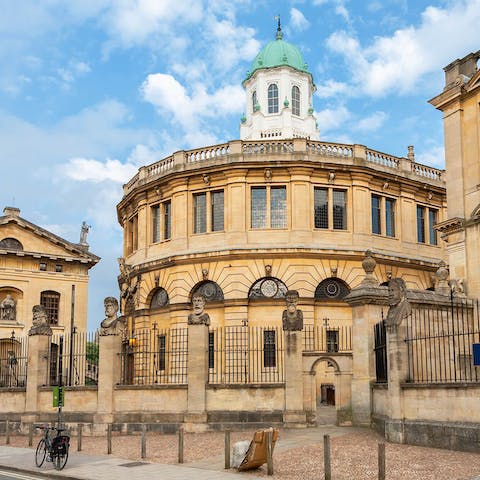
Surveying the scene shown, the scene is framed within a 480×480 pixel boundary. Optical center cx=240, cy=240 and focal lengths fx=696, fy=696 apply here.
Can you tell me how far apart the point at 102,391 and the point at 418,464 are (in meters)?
13.5

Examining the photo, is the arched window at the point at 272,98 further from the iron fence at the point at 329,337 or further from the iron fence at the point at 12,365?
the iron fence at the point at 329,337

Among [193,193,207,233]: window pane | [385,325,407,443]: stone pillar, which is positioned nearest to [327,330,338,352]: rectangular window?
[193,193,207,233]: window pane

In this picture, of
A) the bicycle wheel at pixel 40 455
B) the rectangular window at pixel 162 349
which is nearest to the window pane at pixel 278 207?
the rectangular window at pixel 162 349

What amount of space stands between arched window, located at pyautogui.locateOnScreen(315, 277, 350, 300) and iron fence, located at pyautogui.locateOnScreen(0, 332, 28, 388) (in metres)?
15.5

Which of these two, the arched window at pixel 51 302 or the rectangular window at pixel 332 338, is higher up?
the arched window at pixel 51 302

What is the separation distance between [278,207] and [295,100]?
102 ft

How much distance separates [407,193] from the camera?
133 feet

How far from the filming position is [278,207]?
1494 inches

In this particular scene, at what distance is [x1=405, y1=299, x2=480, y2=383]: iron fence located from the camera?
65.9ft

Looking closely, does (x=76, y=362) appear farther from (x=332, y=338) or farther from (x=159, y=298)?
(x=332, y=338)

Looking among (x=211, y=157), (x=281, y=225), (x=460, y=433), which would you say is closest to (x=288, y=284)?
(x=281, y=225)

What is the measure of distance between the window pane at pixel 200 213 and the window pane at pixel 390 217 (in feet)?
34.0

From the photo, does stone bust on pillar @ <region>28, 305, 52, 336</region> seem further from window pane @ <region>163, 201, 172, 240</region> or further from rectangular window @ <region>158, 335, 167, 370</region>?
window pane @ <region>163, 201, 172, 240</region>

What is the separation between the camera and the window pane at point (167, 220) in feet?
133
